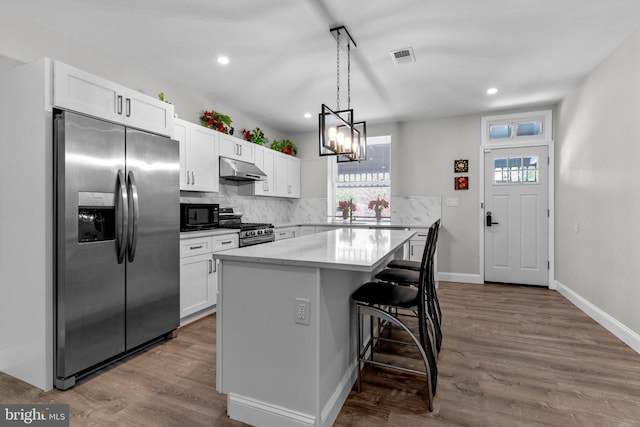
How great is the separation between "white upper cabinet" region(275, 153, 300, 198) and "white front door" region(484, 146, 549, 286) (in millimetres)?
3155

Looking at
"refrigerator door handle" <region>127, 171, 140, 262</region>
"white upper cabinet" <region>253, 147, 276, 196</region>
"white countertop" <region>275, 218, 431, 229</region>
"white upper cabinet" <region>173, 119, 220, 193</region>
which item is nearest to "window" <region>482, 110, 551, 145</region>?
"white countertop" <region>275, 218, 431, 229</region>

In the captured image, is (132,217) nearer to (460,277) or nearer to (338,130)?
(338,130)

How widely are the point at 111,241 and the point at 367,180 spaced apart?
14.0 ft

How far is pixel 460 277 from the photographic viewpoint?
17.0ft

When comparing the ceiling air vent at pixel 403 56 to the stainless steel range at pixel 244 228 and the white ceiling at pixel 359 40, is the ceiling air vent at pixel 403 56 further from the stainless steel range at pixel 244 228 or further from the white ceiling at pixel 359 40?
the stainless steel range at pixel 244 228

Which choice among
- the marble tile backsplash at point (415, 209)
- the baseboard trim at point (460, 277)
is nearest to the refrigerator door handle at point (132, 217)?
the marble tile backsplash at point (415, 209)

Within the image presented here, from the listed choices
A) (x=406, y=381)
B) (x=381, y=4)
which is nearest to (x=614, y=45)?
(x=381, y=4)

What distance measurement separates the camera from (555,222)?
4.68 meters

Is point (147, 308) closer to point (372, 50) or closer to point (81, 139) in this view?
point (81, 139)

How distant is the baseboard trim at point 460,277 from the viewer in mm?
5105

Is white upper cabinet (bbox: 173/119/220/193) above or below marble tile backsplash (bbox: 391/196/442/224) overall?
above

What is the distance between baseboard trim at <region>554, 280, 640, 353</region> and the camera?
2.74 meters

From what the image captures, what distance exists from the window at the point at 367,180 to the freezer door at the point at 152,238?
11.1ft

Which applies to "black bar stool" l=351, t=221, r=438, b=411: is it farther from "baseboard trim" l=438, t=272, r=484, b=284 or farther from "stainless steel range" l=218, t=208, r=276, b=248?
"baseboard trim" l=438, t=272, r=484, b=284
